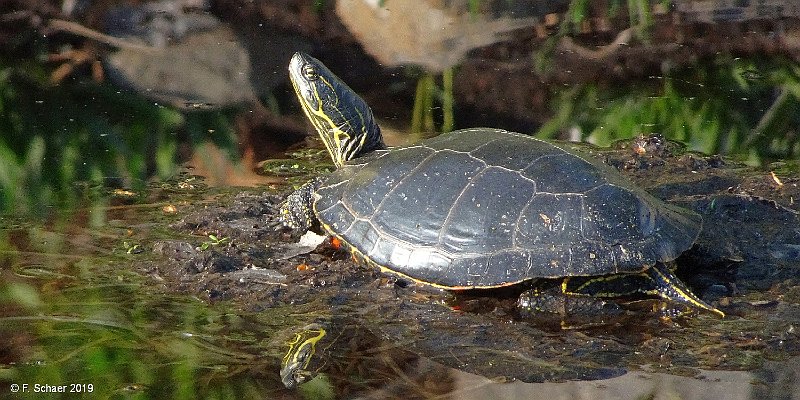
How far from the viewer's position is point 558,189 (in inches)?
181

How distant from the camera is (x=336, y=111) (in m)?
5.82

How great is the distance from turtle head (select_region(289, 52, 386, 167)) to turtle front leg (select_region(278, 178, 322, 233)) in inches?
17.0

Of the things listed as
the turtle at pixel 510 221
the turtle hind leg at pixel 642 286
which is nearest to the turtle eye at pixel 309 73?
the turtle at pixel 510 221

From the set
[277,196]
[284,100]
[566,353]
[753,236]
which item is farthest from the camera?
[284,100]

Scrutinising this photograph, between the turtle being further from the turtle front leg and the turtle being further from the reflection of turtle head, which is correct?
the reflection of turtle head

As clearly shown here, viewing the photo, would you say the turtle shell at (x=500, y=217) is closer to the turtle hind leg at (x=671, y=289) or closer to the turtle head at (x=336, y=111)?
the turtle hind leg at (x=671, y=289)

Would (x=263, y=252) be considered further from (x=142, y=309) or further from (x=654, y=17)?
(x=654, y=17)

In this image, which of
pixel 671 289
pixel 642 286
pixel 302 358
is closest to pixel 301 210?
pixel 302 358

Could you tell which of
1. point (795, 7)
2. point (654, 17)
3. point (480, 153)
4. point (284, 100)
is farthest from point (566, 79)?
point (480, 153)

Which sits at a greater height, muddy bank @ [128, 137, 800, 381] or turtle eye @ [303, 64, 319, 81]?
turtle eye @ [303, 64, 319, 81]

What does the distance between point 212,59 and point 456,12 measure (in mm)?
3067

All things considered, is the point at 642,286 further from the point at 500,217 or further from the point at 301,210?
the point at 301,210

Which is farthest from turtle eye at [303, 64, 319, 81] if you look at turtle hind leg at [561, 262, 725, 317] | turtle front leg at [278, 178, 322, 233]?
turtle hind leg at [561, 262, 725, 317]

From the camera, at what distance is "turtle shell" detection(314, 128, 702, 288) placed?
4.44 meters
